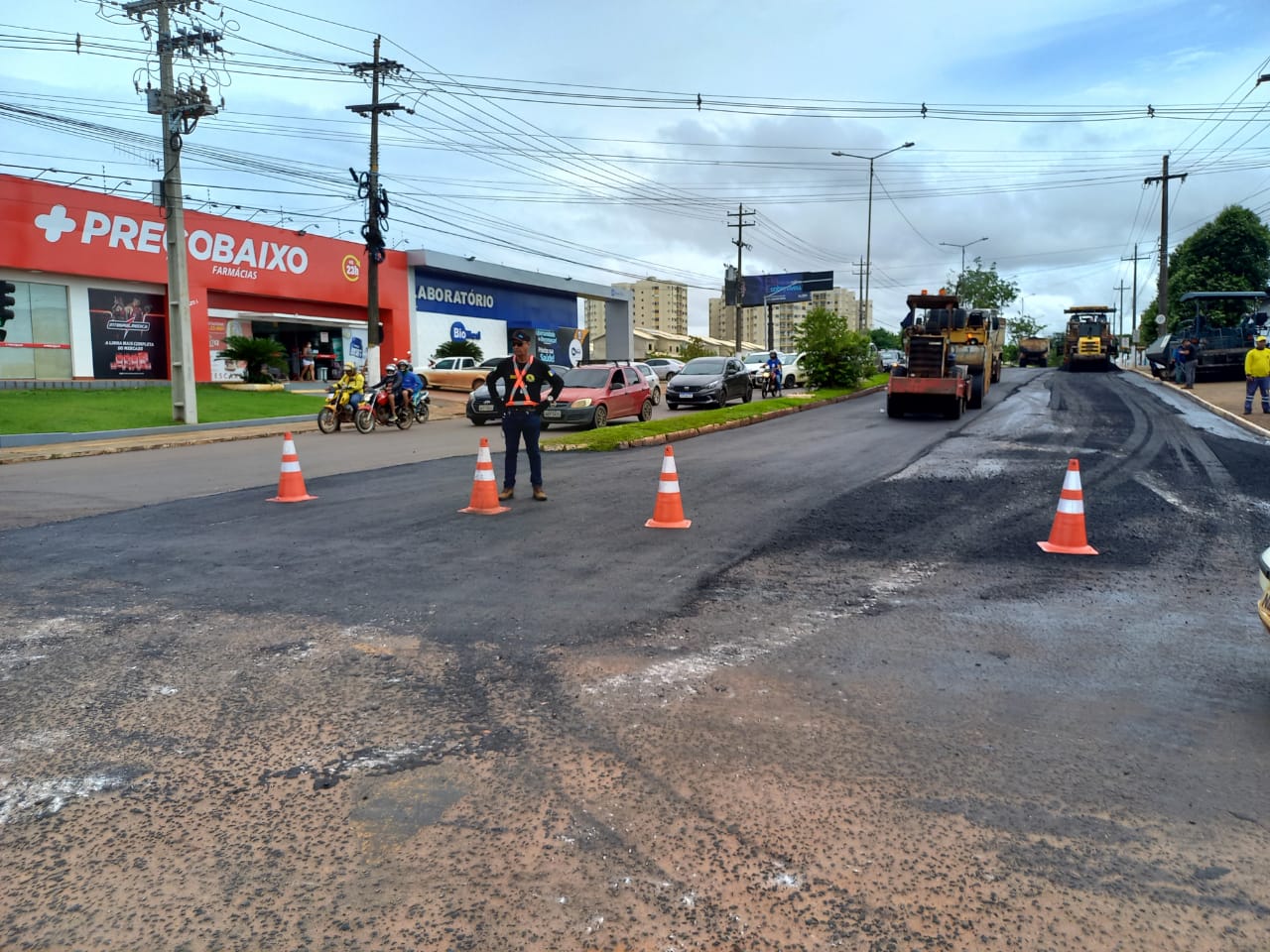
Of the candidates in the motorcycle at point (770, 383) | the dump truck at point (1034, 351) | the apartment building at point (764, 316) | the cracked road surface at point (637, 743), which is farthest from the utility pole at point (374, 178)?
the apartment building at point (764, 316)

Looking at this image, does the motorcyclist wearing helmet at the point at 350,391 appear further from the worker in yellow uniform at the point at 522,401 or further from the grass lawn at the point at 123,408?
the worker in yellow uniform at the point at 522,401

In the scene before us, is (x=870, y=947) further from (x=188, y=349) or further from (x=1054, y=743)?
(x=188, y=349)

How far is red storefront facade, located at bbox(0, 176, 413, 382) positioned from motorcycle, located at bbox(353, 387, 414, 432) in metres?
10.3

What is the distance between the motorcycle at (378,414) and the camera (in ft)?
72.1

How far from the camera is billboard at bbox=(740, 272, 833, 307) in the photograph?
76562mm

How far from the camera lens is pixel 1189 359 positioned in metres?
29.3

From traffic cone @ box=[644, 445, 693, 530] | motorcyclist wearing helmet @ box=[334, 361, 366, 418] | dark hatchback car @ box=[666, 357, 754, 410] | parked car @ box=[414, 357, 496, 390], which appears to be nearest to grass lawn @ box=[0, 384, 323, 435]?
motorcyclist wearing helmet @ box=[334, 361, 366, 418]

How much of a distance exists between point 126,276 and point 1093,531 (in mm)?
29230

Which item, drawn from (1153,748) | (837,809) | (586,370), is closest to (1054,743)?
(1153,748)

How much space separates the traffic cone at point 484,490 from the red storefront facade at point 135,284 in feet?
74.6

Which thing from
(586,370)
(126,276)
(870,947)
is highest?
(126,276)

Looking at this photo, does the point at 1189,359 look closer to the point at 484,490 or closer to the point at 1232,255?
the point at 484,490

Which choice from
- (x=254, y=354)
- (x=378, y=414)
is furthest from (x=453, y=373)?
(x=378, y=414)

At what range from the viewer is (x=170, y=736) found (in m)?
4.04
